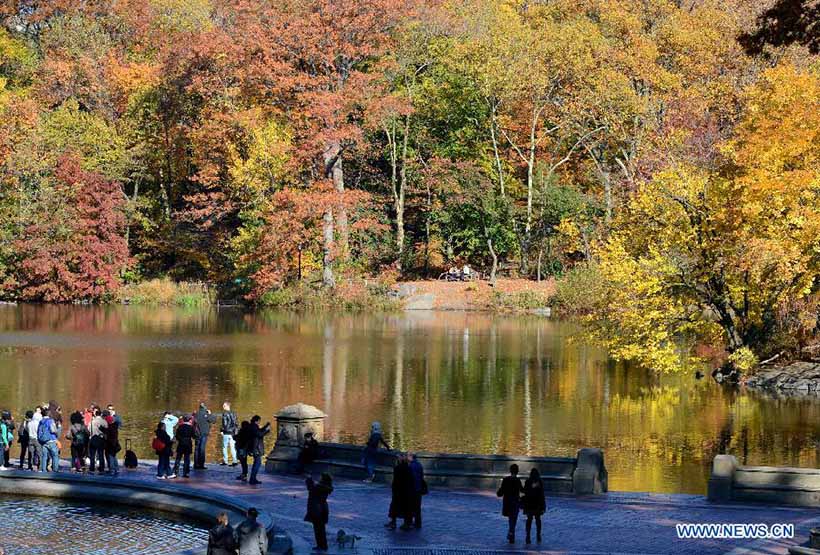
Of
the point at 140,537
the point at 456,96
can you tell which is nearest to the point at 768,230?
the point at 140,537

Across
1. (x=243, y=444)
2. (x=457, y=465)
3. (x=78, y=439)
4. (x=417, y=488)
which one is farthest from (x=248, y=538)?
(x=78, y=439)

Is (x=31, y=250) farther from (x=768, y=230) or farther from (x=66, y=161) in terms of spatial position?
(x=768, y=230)

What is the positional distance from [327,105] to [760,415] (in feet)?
133

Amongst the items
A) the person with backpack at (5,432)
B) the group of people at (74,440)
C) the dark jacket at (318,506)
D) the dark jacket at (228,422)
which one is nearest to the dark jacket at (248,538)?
the dark jacket at (318,506)

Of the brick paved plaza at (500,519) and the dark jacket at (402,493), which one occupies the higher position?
the dark jacket at (402,493)

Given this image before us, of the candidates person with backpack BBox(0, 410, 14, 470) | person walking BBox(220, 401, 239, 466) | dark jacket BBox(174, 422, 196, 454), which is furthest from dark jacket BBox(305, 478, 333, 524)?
person with backpack BBox(0, 410, 14, 470)

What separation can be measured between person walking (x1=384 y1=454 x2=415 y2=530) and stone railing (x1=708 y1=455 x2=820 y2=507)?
564cm

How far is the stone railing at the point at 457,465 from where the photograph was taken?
2428 cm

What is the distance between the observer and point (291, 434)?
27.2 metres

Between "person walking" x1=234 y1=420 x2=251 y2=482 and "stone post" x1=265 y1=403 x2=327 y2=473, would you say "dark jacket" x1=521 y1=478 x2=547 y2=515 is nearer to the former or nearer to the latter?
"person walking" x1=234 y1=420 x2=251 y2=482

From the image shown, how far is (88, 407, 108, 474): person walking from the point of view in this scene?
86.5 feet

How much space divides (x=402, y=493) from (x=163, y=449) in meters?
6.31

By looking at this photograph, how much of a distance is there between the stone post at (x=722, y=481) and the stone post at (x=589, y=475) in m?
1.97

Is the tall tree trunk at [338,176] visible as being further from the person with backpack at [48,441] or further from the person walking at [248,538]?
the person walking at [248,538]
